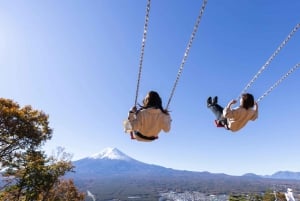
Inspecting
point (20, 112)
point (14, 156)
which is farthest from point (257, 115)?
point (14, 156)

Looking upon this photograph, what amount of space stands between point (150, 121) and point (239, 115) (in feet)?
5.57

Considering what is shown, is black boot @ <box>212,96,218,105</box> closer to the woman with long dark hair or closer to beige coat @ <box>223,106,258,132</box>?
the woman with long dark hair

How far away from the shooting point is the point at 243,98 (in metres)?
5.22

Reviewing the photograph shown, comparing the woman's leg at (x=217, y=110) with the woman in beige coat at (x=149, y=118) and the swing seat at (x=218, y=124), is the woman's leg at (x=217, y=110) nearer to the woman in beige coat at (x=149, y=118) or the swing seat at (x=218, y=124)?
the swing seat at (x=218, y=124)

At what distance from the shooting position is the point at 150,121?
4902 mm

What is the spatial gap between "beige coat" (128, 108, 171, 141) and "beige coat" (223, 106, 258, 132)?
3.79 ft

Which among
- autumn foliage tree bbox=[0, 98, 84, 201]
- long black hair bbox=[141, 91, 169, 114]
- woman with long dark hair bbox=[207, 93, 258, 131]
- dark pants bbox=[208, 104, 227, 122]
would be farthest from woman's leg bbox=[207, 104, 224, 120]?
autumn foliage tree bbox=[0, 98, 84, 201]

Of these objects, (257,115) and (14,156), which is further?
(14,156)

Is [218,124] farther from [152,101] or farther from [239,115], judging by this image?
[152,101]

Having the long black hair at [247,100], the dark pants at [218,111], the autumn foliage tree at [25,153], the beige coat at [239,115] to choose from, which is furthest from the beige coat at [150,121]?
the autumn foliage tree at [25,153]

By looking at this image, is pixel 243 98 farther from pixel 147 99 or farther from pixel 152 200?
pixel 152 200

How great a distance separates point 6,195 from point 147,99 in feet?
54.4

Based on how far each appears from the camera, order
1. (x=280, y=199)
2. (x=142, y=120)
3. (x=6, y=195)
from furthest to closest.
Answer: (x=280, y=199)
(x=6, y=195)
(x=142, y=120)

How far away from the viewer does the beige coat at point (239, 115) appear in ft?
17.1
